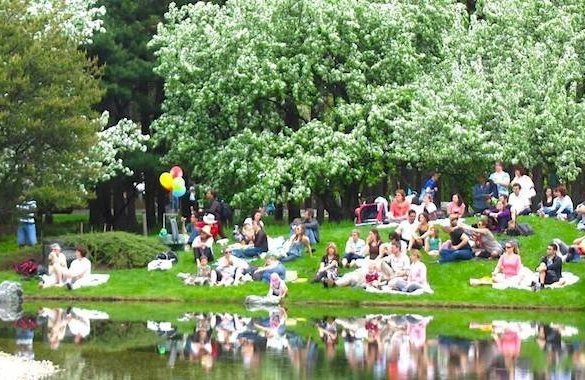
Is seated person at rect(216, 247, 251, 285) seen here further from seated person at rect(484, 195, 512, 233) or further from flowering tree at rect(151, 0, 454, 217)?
flowering tree at rect(151, 0, 454, 217)

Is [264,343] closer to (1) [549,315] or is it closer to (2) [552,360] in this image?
(2) [552,360]

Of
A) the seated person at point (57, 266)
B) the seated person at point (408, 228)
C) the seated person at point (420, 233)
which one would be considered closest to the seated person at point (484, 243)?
the seated person at point (420, 233)

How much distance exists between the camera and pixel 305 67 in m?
50.3

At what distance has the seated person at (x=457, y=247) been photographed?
39188mm

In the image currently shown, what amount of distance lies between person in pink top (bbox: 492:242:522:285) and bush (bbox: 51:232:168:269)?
1091 cm

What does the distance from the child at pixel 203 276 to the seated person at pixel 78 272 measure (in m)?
2.97

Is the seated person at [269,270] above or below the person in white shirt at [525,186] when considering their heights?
below

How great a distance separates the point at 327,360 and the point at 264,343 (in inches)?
120

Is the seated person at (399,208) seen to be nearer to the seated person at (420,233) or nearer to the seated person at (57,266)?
the seated person at (420,233)

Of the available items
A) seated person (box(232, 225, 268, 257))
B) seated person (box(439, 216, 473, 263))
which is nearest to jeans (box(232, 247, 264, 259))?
seated person (box(232, 225, 268, 257))

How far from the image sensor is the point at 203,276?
40.4 m

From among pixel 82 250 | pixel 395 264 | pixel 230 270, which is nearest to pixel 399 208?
pixel 395 264

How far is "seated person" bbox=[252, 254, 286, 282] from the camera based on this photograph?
39.2 metres

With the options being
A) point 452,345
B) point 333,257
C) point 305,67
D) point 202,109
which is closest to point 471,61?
point 305,67
